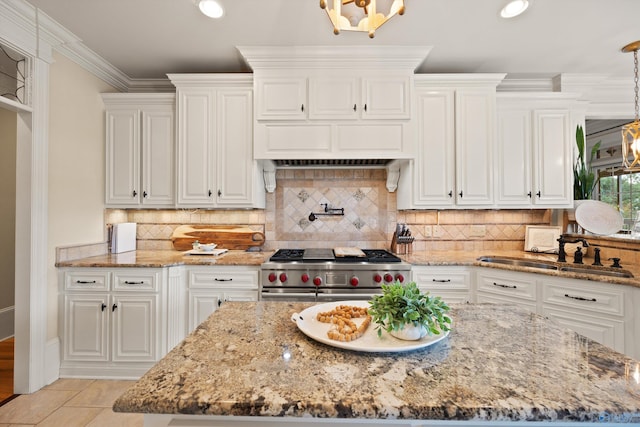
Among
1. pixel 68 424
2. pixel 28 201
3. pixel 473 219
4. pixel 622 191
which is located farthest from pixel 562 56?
pixel 68 424

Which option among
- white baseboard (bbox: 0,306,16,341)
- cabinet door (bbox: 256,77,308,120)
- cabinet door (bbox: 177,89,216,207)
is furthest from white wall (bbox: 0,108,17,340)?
cabinet door (bbox: 256,77,308,120)

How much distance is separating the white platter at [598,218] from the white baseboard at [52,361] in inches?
178

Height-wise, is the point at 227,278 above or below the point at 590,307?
above

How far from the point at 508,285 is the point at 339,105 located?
2.04 meters

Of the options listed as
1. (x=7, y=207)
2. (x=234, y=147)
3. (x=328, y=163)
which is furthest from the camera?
(x=7, y=207)

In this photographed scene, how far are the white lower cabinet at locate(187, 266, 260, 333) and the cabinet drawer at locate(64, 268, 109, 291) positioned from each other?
0.68m

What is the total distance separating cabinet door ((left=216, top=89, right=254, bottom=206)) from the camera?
9.08 ft

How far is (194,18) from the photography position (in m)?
2.21

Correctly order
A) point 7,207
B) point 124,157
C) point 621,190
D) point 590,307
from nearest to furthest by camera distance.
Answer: point 590,307, point 124,157, point 7,207, point 621,190

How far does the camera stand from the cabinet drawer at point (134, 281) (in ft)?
7.95

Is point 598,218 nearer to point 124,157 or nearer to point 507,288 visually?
point 507,288

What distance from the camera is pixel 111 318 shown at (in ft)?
7.96

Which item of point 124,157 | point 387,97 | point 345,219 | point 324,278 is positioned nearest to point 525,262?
point 345,219

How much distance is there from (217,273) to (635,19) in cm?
373
